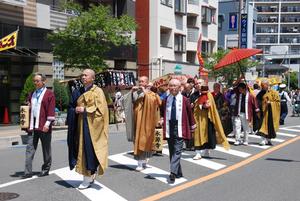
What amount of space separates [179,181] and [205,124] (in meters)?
2.78

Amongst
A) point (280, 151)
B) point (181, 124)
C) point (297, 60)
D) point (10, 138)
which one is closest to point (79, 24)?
point (10, 138)

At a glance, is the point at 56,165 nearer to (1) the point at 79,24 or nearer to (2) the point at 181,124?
(2) the point at 181,124

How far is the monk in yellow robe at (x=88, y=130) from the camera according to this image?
7984 millimetres

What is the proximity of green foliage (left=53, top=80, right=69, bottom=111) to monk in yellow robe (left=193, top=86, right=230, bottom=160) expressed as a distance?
13.8m

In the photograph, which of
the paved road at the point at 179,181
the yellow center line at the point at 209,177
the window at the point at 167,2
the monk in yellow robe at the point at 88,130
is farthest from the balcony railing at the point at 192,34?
the monk in yellow robe at the point at 88,130

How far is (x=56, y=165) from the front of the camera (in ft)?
35.0

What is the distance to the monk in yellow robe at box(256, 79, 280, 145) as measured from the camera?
14.4 metres

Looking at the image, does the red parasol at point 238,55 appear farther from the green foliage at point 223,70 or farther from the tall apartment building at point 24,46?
the green foliage at point 223,70

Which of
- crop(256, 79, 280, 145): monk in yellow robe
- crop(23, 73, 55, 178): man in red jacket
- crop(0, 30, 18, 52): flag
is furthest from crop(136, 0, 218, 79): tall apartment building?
crop(23, 73, 55, 178): man in red jacket

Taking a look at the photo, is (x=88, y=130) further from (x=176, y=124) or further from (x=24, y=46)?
(x=24, y=46)

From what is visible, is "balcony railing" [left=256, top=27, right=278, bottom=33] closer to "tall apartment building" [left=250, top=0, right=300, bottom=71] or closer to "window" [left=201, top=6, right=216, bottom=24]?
"tall apartment building" [left=250, top=0, right=300, bottom=71]

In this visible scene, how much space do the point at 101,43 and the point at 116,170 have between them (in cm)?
1162

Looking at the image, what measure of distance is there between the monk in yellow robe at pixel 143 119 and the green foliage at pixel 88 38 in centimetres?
1055

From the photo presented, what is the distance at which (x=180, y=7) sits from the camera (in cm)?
4162
